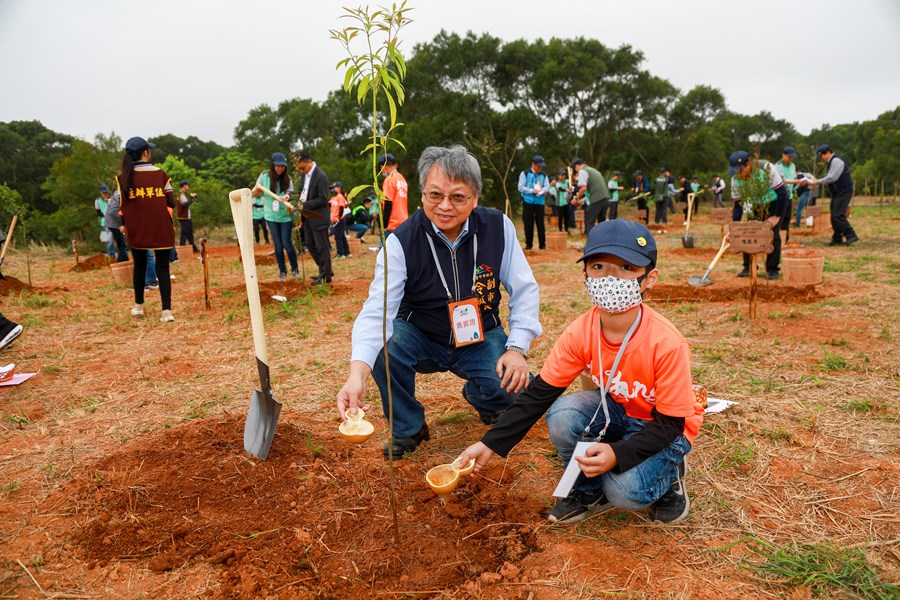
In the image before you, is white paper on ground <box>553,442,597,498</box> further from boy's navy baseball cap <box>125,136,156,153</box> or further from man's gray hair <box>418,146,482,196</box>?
boy's navy baseball cap <box>125,136,156,153</box>

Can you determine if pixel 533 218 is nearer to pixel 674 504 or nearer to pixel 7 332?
pixel 7 332

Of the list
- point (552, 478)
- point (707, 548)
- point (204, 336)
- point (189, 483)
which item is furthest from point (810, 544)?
point (204, 336)

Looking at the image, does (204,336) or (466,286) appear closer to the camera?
(466,286)

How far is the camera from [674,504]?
7.22 ft

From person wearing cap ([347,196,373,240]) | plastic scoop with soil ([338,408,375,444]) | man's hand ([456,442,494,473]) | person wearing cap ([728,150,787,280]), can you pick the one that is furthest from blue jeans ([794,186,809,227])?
plastic scoop with soil ([338,408,375,444])

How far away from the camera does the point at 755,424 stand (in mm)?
2979

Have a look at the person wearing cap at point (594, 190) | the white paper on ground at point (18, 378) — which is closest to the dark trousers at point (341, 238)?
the person wearing cap at point (594, 190)

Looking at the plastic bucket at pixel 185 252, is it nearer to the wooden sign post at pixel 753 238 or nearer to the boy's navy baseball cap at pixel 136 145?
the boy's navy baseball cap at pixel 136 145

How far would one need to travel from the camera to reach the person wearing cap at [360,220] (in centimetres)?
1543

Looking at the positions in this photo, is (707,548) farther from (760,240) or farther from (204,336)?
(204,336)

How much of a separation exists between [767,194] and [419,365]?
504cm

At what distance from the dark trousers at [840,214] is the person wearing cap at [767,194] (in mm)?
3542

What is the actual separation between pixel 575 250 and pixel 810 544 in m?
10.1

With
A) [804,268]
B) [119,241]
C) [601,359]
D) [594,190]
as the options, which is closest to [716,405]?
[601,359]
